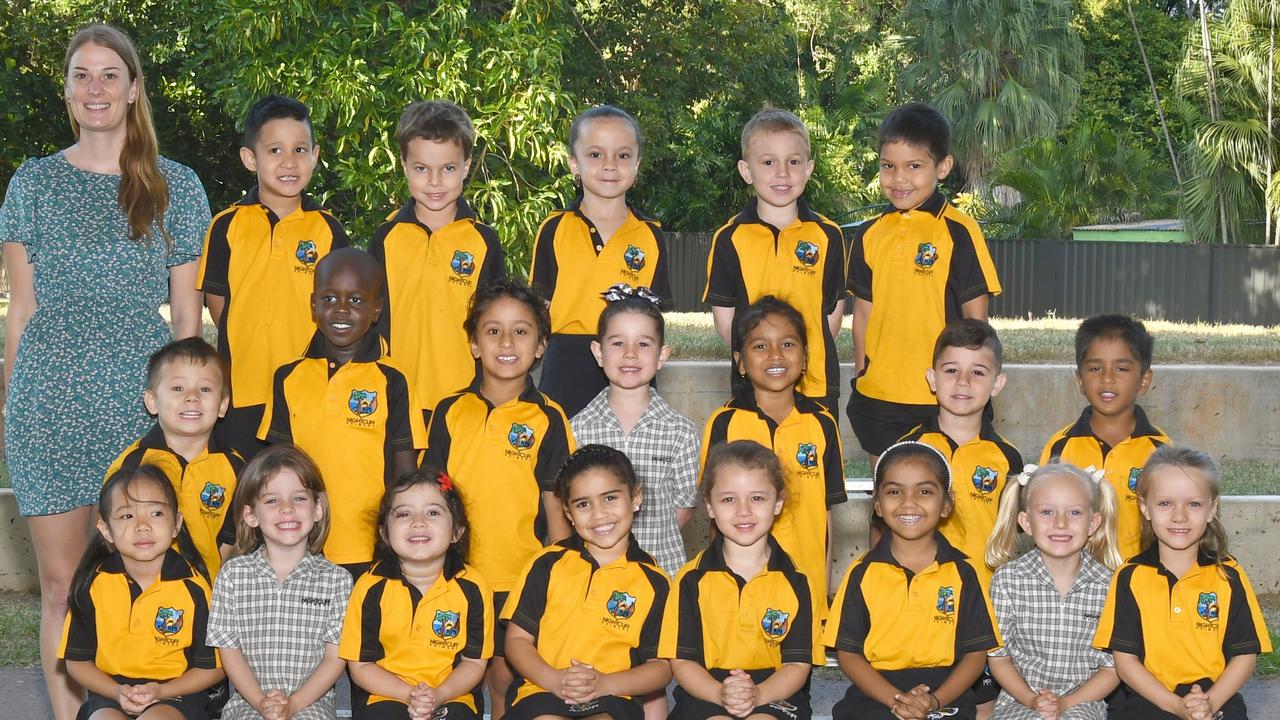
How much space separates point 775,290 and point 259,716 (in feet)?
8.19

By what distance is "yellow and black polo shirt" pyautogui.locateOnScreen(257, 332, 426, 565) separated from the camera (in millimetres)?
4902

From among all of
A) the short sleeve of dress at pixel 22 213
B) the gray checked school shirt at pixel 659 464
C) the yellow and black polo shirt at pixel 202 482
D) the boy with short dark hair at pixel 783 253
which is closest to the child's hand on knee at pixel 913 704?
the gray checked school shirt at pixel 659 464

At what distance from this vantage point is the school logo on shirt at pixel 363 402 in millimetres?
4906

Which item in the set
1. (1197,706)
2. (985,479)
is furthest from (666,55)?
(1197,706)

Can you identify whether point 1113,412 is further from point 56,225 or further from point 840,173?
point 840,173

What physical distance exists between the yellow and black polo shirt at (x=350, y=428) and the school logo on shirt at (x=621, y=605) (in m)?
0.88

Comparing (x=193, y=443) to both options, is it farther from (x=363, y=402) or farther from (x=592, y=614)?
(x=592, y=614)

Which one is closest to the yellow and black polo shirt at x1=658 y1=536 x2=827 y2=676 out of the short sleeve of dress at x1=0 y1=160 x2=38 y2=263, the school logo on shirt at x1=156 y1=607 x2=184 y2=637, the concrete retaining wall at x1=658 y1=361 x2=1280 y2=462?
the school logo on shirt at x1=156 y1=607 x2=184 y2=637

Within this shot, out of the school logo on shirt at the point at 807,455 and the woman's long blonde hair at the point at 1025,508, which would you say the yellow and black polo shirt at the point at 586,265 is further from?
the woman's long blonde hair at the point at 1025,508

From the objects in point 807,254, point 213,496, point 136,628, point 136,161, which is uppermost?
point 136,161

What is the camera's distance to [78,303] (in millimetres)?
4699

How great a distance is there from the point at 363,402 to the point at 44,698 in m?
1.80

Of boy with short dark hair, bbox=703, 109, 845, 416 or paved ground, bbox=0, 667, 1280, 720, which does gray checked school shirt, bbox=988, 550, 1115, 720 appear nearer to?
paved ground, bbox=0, 667, 1280, 720

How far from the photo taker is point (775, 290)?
5.60m
